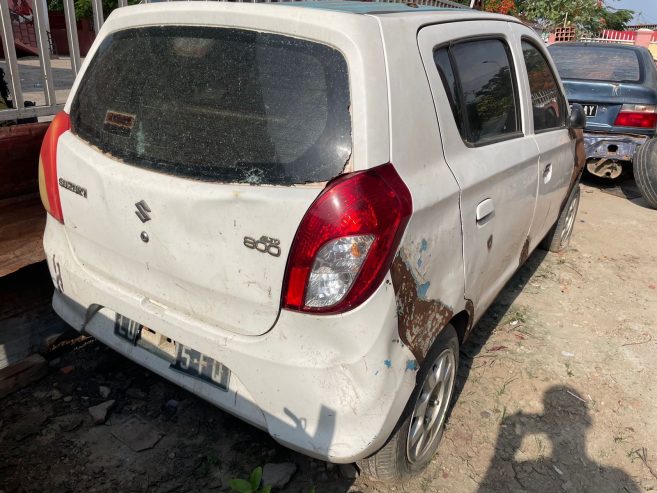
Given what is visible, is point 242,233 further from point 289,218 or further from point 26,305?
point 26,305

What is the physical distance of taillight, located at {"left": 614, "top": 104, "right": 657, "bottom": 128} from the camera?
6438 mm

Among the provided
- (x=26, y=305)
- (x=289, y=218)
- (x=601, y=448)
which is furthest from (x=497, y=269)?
(x=26, y=305)

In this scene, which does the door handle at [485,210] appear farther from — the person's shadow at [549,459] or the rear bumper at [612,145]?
the rear bumper at [612,145]

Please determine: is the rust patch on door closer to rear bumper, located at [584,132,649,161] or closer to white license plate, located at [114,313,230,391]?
white license plate, located at [114,313,230,391]

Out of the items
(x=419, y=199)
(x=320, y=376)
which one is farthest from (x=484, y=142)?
(x=320, y=376)

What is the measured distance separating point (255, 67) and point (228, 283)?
0.73 meters

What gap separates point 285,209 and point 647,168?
19.5 ft

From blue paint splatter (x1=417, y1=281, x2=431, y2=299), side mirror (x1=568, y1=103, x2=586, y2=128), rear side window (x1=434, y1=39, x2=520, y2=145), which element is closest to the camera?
blue paint splatter (x1=417, y1=281, x2=431, y2=299)

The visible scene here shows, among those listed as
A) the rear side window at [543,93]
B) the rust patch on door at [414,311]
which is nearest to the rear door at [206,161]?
the rust patch on door at [414,311]

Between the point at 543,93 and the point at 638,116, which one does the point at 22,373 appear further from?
the point at 638,116

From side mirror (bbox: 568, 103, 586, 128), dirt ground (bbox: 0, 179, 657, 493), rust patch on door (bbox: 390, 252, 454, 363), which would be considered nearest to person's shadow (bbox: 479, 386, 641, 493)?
dirt ground (bbox: 0, 179, 657, 493)

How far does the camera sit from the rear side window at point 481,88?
2301 mm

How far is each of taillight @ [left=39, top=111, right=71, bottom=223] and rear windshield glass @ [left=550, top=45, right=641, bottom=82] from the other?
6385 millimetres

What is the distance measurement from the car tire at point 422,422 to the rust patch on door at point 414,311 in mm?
134
